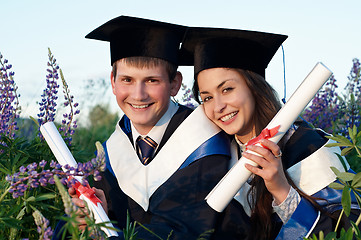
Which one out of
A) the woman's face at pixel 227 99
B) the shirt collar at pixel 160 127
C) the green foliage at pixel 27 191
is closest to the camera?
the green foliage at pixel 27 191

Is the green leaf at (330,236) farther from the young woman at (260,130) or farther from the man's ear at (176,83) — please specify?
the man's ear at (176,83)

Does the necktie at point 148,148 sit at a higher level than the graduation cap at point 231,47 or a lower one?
lower

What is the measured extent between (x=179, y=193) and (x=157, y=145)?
56cm

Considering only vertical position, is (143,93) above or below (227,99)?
below

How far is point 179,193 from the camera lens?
129 inches

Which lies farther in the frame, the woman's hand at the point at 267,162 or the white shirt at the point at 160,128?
the white shirt at the point at 160,128

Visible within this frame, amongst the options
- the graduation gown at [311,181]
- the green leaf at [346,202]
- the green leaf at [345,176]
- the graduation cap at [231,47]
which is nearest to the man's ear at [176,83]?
the graduation cap at [231,47]

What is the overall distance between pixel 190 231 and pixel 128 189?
2.39 ft

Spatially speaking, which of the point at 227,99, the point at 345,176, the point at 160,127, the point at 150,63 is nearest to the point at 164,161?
the point at 160,127

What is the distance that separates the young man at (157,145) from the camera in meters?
3.24

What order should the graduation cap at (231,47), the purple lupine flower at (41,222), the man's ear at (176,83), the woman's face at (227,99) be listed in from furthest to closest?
the man's ear at (176,83) < the graduation cap at (231,47) < the woman's face at (227,99) < the purple lupine flower at (41,222)

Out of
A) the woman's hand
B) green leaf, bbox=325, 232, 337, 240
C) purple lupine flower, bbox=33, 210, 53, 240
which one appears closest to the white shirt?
the woman's hand

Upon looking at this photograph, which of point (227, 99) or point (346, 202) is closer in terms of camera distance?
point (346, 202)

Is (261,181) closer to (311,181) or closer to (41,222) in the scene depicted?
(311,181)
